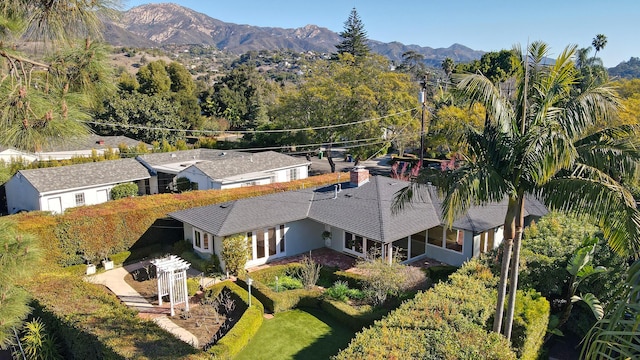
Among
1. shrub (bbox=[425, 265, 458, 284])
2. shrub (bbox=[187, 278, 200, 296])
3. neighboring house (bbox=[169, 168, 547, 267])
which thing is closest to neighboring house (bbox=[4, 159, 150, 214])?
neighboring house (bbox=[169, 168, 547, 267])

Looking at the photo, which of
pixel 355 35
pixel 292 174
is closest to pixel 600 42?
pixel 355 35

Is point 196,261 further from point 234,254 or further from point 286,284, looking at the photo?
point 286,284

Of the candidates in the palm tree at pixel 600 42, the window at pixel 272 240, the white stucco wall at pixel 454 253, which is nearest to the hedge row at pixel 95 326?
the window at pixel 272 240

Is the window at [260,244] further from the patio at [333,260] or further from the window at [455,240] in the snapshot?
the window at [455,240]

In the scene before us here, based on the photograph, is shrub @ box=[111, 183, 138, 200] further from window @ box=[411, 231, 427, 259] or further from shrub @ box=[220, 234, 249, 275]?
window @ box=[411, 231, 427, 259]

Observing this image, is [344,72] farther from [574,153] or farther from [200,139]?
[574,153]

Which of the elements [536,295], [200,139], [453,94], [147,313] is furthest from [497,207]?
[200,139]
